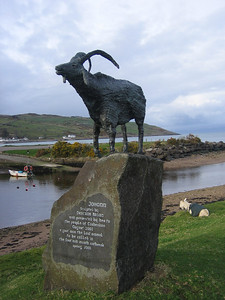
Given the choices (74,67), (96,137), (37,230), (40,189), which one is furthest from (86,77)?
(40,189)

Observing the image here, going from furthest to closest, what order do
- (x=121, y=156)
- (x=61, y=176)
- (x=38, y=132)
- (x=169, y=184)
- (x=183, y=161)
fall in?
1. (x=38, y=132)
2. (x=183, y=161)
3. (x=61, y=176)
4. (x=169, y=184)
5. (x=121, y=156)

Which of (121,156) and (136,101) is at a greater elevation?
(136,101)

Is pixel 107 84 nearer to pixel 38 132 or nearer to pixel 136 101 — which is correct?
pixel 136 101

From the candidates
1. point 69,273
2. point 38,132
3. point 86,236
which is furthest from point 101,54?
point 38,132

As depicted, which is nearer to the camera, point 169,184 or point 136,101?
point 136,101

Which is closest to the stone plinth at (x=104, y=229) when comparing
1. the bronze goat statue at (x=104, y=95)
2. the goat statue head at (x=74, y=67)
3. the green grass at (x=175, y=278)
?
the green grass at (x=175, y=278)

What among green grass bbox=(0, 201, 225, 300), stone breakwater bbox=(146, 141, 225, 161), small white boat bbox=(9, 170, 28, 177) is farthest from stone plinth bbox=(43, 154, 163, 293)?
stone breakwater bbox=(146, 141, 225, 161)

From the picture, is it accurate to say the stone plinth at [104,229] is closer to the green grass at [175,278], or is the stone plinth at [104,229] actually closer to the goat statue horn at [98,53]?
the green grass at [175,278]

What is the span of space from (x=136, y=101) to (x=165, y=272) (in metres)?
4.27

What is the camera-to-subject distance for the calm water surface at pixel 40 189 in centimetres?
2245

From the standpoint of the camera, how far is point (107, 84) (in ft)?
22.5

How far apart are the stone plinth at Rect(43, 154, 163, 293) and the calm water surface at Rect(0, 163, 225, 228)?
15.3 m

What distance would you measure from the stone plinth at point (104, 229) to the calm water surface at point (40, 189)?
15.3 meters

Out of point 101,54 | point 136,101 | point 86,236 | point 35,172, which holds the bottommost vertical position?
point 35,172
